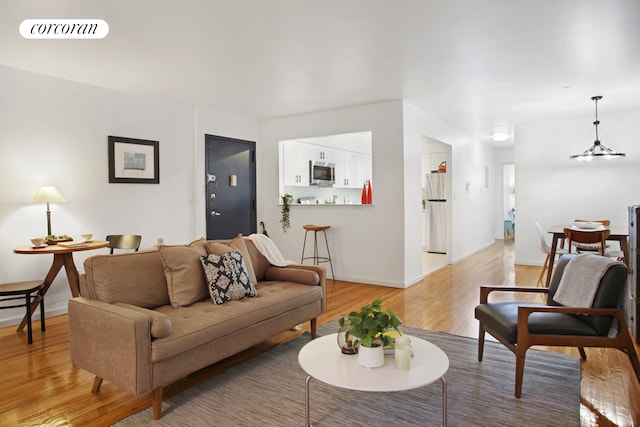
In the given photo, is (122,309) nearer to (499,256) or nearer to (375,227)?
(375,227)

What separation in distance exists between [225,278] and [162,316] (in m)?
0.72

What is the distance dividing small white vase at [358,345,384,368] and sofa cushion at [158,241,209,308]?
1396 millimetres

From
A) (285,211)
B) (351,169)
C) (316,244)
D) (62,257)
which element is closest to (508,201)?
(351,169)

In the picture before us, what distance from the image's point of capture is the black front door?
5828mm

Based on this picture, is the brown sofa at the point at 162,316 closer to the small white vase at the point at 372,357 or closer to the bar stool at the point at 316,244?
the small white vase at the point at 372,357

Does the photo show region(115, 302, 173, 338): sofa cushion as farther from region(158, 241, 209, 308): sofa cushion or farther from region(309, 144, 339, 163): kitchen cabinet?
region(309, 144, 339, 163): kitchen cabinet

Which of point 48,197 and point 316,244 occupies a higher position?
point 48,197

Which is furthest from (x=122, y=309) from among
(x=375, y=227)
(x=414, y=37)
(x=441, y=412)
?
(x=375, y=227)

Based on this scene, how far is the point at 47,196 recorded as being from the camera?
388 centimetres

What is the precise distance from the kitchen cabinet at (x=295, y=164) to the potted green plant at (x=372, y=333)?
15.7 ft

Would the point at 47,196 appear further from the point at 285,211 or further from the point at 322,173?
the point at 322,173

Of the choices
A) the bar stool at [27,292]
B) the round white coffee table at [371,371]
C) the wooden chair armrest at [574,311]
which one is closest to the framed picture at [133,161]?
the bar stool at [27,292]

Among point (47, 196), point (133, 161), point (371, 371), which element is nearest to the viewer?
point (371, 371)

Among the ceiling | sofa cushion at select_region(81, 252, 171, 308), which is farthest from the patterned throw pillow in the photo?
the ceiling
